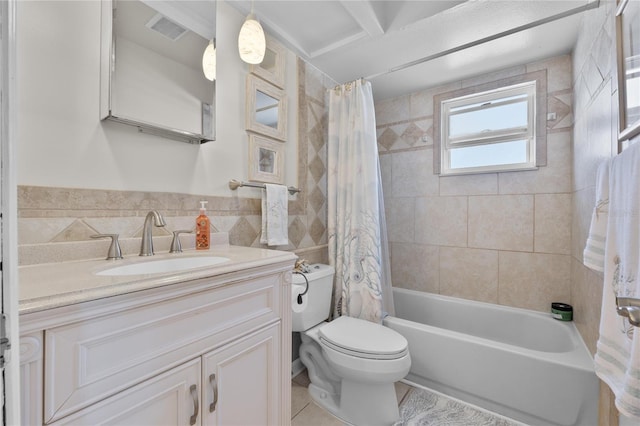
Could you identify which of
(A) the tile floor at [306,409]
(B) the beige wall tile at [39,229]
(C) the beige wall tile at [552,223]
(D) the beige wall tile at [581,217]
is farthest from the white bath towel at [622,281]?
(B) the beige wall tile at [39,229]

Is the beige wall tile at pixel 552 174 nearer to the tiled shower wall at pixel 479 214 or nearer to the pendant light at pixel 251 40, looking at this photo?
the tiled shower wall at pixel 479 214

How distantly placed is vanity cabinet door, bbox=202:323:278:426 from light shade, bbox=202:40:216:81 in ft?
4.10

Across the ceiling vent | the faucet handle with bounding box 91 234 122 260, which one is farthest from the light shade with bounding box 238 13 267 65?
the faucet handle with bounding box 91 234 122 260

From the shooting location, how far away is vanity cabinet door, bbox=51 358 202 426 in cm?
62

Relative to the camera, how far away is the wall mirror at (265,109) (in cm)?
162

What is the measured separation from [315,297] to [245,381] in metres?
0.84

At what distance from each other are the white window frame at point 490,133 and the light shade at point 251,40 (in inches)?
65.2

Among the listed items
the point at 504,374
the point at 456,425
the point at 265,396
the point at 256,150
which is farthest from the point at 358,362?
the point at 256,150

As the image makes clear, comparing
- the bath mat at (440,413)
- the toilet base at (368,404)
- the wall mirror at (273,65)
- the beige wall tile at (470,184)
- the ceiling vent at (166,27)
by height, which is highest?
the wall mirror at (273,65)

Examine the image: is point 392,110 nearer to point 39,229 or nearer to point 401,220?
point 401,220

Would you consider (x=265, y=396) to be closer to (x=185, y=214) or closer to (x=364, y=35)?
(x=185, y=214)

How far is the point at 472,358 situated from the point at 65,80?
2289mm

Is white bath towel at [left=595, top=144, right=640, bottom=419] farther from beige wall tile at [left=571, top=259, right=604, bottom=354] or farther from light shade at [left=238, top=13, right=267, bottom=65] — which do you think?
light shade at [left=238, top=13, right=267, bottom=65]

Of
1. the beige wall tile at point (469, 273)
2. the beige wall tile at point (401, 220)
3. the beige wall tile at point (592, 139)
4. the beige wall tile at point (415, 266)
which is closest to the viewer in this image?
the beige wall tile at point (592, 139)
